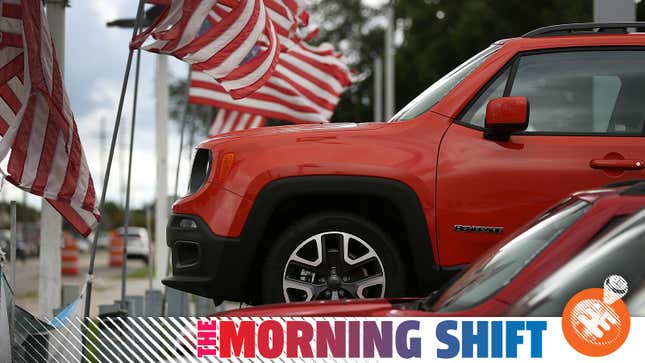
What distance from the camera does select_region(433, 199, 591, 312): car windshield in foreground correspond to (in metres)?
3.61

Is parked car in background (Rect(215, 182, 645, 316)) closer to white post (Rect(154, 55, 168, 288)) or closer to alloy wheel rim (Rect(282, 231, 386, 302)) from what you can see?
alloy wheel rim (Rect(282, 231, 386, 302))

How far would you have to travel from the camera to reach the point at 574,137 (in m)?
6.21

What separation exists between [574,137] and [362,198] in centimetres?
126

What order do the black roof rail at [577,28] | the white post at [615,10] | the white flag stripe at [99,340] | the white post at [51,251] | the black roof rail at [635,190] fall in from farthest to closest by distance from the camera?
the white post at [51,251] → the white post at [615,10] → the black roof rail at [577,28] → the white flag stripe at [99,340] → the black roof rail at [635,190]

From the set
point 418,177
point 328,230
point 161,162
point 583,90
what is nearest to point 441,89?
point 418,177

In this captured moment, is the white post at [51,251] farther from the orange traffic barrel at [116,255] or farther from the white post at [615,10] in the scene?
the orange traffic barrel at [116,255]

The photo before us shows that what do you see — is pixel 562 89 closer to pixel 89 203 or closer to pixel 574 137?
pixel 574 137

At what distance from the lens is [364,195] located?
6203 millimetres

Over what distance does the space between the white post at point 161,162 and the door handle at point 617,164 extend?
8.91 m

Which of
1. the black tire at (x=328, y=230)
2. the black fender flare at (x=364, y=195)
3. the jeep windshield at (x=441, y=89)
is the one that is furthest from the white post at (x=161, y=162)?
the black tire at (x=328, y=230)

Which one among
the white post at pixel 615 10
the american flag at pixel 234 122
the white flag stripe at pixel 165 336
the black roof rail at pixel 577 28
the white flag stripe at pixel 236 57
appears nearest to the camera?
the white flag stripe at pixel 165 336

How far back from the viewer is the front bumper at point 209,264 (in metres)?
6.27

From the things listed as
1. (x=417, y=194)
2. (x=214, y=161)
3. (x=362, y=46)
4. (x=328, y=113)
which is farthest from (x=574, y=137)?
(x=362, y=46)

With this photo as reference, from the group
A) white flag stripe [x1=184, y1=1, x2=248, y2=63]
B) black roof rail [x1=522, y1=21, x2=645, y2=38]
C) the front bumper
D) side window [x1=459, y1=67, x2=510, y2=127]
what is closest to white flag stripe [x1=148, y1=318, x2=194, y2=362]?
the front bumper
